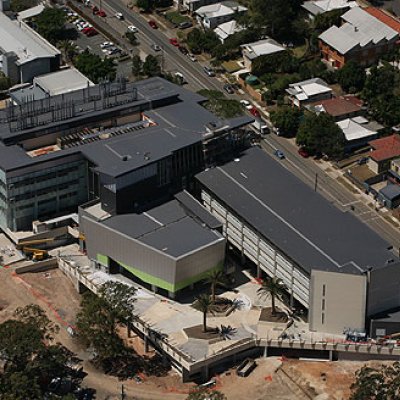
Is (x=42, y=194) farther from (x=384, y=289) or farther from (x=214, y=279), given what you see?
(x=384, y=289)

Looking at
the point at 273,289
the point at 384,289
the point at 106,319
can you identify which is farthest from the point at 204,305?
the point at 384,289

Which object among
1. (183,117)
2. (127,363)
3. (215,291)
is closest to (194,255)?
(215,291)

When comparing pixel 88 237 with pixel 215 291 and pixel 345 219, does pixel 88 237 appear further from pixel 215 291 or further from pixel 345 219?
pixel 345 219

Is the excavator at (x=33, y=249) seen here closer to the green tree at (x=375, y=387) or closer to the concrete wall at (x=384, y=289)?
the concrete wall at (x=384, y=289)

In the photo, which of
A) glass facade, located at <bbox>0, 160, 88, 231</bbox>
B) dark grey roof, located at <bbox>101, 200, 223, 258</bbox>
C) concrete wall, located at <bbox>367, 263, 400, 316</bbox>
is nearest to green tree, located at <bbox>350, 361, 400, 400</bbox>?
concrete wall, located at <bbox>367, 263, 400, 316</bbox>

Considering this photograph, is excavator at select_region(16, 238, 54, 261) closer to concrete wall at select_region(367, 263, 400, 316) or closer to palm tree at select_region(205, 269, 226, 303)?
palm tree at select_region(205, 269, 226, 303)

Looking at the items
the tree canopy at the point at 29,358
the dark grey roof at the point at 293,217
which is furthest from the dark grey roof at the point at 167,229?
the tree canopy at the point at 29,358
